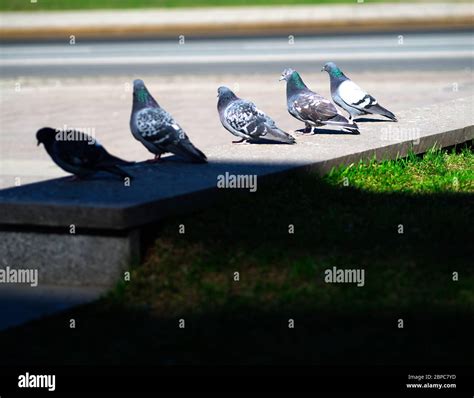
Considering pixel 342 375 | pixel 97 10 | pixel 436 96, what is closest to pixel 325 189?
pixel 342 375

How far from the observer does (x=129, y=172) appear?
8.90 m

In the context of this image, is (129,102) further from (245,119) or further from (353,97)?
(245,119)

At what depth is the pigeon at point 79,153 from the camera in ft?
26.8

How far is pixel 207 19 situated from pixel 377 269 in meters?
26.0

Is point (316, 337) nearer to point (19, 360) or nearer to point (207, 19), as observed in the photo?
point (19, 360)

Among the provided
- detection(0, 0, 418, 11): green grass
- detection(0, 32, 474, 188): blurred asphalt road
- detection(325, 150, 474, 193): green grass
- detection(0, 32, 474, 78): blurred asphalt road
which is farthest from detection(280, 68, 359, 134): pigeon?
detection(0, 0, 418, 11): green grass

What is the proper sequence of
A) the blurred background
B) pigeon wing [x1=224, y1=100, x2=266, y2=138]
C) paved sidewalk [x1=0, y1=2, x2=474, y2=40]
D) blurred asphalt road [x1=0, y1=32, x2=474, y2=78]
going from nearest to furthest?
pigeon wing [x1=224, y1=100, x2=266, y2=138], the blurred background, blurred asphalt road [x1=0, y1=32, x2=474, y2=78], paved sidewalk [x1=0, y1=2, x2=474, y2=40]

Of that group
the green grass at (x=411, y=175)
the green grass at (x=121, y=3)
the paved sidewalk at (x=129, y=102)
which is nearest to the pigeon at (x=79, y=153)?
the green grass at (x=411, y=175)

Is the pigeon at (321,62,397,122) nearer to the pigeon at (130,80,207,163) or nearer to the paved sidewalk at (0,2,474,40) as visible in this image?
the pigeon at (130,80,207,163)

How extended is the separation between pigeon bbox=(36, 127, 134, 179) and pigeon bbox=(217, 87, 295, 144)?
195cm

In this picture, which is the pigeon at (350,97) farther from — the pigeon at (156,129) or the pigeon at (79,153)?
the pigeon at (79,153)

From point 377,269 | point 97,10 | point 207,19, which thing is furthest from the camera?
point 97,10

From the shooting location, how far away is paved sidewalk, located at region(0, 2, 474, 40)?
31234 millimetres

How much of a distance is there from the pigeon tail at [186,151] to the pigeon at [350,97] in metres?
2.54
